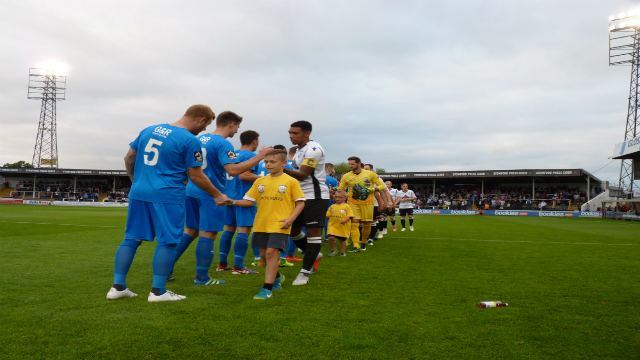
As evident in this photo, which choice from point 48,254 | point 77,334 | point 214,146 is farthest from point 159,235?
point 48,254

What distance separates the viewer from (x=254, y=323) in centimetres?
306

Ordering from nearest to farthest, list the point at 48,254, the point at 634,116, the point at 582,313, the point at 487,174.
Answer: the point at 582,313, the point at 48,254, the point at 634,116, the point at 487,174

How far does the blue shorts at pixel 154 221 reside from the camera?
12.2 ft

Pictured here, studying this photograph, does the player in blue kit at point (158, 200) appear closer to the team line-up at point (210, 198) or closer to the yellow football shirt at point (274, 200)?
the team line-up at point (210, 198)

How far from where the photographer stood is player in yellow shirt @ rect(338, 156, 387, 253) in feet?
27.9

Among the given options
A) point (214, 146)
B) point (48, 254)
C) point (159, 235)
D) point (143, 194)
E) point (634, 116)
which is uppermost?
point (634, 116)

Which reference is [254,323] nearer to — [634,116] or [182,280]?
[182,280]

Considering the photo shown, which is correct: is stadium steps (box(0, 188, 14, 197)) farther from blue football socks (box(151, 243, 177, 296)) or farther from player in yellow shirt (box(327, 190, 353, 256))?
blue football socks (box(151, 243, 177, 296))

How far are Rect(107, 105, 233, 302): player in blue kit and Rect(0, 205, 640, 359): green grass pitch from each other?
27cm

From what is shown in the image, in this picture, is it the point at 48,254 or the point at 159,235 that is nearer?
the point at 159,235

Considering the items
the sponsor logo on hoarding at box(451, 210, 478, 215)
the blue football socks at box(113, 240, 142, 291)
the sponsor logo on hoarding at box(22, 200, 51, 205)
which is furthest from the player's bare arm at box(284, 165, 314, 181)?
the sponsor logo on hoarding at box(22, 200, 51, 205)

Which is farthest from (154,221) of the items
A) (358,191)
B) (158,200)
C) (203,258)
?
(358,191)

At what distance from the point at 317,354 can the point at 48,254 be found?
632 centimetres

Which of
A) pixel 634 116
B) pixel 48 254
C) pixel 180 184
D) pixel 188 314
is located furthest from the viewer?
pixel 634 116
